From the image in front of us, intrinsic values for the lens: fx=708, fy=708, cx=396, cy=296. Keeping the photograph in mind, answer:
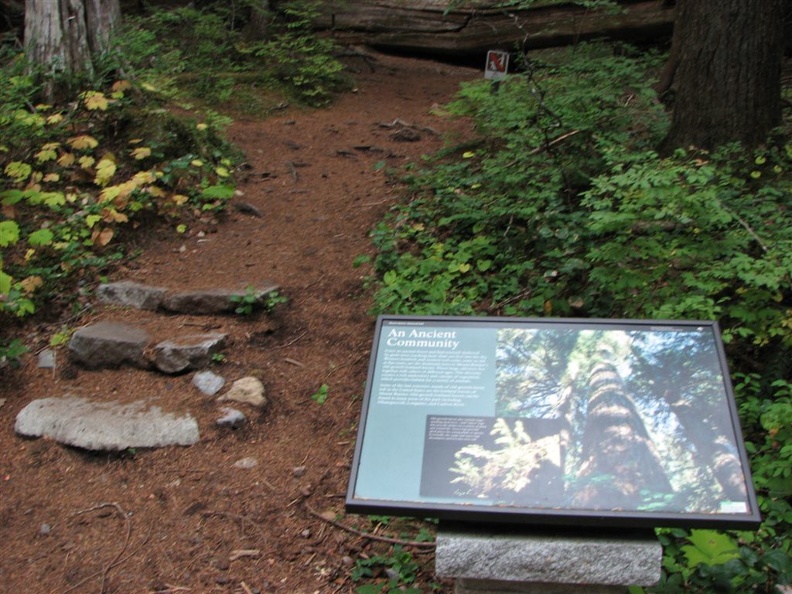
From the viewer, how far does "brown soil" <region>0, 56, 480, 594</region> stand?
3652mm

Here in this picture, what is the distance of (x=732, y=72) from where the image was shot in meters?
5.25

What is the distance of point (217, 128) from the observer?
26.1 feet

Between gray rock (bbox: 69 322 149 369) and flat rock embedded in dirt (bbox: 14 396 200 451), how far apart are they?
44cm

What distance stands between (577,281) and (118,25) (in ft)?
18.8

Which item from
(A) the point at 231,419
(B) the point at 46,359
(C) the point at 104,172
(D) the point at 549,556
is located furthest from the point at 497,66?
(D) the point at 549,556

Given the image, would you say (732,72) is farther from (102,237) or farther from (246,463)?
(102,237)

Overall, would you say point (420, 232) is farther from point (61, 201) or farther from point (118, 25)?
point (118, 25)

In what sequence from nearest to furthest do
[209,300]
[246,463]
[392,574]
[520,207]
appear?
1. [392,574]
2. [246,463]
3. [209,300]
4. [520,207]

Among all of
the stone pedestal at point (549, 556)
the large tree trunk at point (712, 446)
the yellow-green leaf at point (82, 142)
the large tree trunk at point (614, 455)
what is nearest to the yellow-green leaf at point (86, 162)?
the yellow-green leaf at point (82, 142)

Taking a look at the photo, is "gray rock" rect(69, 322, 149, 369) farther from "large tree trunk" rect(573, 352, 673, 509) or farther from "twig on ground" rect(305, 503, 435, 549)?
"large tree trunk" rect(573, 352, 673, 509)

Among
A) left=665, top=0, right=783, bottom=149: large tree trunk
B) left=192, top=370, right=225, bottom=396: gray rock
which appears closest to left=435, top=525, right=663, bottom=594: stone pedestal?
left=192, top=370, right=225, bottom=396: gray rock

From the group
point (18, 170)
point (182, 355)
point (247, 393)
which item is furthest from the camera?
point (18, 170)

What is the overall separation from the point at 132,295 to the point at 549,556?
13.7 feet

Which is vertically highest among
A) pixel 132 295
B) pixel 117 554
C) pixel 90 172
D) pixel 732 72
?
pixel 732 72
